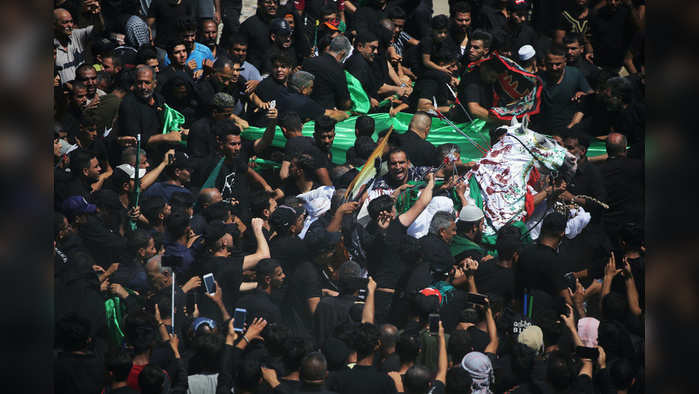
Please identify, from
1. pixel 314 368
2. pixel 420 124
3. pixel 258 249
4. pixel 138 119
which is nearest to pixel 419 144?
pixel 420 124

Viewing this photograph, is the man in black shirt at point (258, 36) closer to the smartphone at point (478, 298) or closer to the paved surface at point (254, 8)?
the paved surface at point (254, 8)

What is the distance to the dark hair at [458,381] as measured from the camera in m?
5.41

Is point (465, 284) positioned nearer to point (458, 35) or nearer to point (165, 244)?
point (165, 244)

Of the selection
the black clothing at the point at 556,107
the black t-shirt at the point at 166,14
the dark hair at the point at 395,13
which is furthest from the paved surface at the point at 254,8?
the black clothing at the point at 556,107

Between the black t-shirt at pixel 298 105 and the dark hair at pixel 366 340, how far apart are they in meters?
2.79

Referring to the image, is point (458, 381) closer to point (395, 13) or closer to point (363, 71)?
point (363, 71)

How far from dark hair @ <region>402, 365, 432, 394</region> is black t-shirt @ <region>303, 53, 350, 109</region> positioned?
3.34 m

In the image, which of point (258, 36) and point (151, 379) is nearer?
point (151, 379)

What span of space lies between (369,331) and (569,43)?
14.1ft

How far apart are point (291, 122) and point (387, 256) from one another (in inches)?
65.5

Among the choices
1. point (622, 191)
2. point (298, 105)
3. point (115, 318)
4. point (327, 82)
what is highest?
point (327, 82)

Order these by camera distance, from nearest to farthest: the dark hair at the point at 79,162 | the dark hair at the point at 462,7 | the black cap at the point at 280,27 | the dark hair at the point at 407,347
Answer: the dark hair at the point at 407,347 < the dark hair at the point at 79,162 < the black cap at the point at 280,27 < the dark hair at the point at 462,7

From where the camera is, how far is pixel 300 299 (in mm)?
6016
